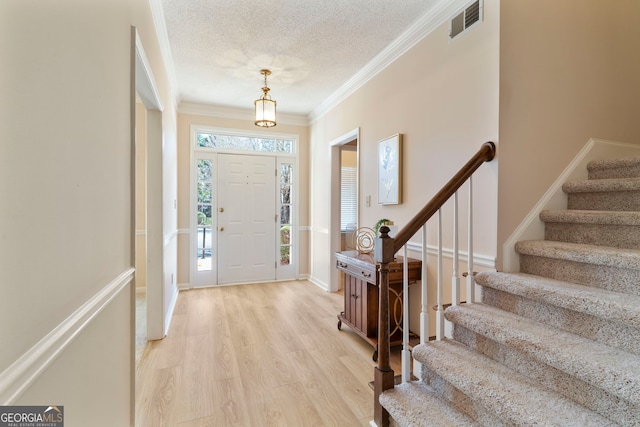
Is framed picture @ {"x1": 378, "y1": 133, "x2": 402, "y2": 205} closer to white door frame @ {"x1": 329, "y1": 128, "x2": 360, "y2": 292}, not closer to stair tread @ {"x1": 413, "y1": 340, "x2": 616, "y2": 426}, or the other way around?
white door frame @ {"x1": 329, "y1": 128, "x2": 360, "y2": 292}

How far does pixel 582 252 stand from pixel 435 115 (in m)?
1.35

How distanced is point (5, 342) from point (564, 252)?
225cm

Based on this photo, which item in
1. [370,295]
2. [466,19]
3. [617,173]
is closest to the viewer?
[617,173]

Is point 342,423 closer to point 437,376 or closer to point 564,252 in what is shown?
point 437,376

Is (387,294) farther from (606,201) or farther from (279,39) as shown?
(279,39)

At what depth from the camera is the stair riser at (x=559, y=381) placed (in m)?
1.06

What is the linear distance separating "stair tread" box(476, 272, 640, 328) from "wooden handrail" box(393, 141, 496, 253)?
21.8 inches

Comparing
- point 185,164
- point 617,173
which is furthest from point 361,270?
point 185,164

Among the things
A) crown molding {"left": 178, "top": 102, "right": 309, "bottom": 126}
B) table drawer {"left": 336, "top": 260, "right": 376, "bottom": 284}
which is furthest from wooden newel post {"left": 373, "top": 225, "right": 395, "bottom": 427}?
crown molding {"left": 178, "top": 102, "right": 309, "bottom": 126}

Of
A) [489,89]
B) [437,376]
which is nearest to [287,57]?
[489,89]

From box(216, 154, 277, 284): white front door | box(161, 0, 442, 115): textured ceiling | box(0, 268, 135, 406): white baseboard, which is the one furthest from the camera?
box(216, 154, 277, 284): white front door

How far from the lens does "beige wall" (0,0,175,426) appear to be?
61 cm

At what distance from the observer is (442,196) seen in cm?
173

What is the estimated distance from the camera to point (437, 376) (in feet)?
5.28
